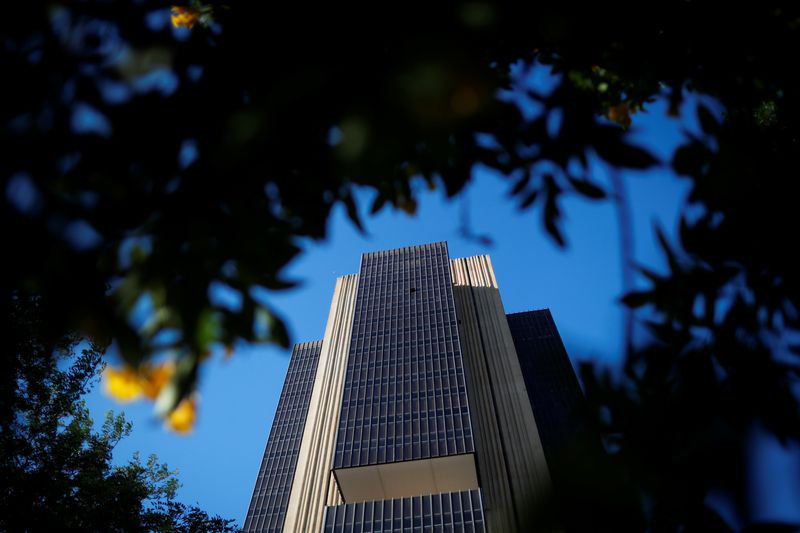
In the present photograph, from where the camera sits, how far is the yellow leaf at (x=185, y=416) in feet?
4.16

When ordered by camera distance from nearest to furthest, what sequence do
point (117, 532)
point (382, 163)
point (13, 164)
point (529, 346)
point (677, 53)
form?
point (382, 163) → point (13, 164) → point (677, 53) → point (117, 532) → point (529, 346)

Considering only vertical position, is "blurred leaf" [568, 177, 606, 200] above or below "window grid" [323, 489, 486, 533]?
below

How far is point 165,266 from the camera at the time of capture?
1176 mm

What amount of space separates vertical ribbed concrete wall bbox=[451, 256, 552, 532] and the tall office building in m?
0.11

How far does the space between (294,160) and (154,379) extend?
73 centimetres

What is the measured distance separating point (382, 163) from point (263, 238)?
0.42m

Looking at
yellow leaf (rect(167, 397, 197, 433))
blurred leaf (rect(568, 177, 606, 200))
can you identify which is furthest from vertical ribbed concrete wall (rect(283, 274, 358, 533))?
blurred leaf (rect(568, 177, 606, 200))

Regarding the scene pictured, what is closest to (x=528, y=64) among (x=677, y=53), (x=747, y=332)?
(x=677, y=53)

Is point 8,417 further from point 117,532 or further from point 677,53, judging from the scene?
point 677,53

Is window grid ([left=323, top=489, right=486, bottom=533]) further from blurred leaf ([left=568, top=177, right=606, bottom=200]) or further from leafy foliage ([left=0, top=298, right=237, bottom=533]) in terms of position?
blurred leaf ([left=568, top=177, right=606, bottom=200])

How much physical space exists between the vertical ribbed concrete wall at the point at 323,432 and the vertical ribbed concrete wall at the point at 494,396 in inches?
442

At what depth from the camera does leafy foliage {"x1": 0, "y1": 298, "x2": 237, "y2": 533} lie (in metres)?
8.05

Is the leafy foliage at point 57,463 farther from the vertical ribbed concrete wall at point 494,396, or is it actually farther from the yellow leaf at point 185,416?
the vertical ribbed concrete wall at point 494,396

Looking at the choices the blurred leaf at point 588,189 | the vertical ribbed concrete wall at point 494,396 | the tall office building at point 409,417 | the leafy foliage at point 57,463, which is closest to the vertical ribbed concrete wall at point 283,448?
the tall office building at point 409,417
